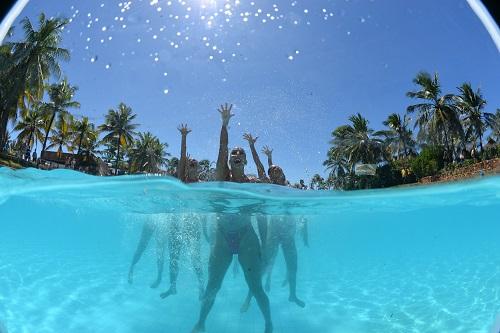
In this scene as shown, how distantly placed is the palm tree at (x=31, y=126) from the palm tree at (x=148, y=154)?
1010mm

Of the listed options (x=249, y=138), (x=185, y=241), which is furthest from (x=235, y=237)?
(x=185, y=241)

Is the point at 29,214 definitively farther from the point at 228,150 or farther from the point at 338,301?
the point at 228,150

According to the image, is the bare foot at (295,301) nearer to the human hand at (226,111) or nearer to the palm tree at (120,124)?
the human hand at (226,111)

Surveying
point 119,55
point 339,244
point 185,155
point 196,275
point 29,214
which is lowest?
point 339,244

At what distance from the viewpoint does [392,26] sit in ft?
10.6

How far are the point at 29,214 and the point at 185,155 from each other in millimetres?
14767

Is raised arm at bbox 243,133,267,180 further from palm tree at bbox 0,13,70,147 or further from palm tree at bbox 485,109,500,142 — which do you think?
palm tree at bbox 485,109,500,142

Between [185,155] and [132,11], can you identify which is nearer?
[132,11]

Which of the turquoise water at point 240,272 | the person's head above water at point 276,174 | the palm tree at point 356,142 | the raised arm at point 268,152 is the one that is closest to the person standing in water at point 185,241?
the turquoise water at point 240,272

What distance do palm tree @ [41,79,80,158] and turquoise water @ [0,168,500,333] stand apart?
1.85 metres

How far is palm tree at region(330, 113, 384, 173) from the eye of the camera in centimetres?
374

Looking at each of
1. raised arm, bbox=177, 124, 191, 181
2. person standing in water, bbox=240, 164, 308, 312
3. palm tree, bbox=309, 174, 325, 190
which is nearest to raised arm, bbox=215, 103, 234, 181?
raised arm, bbox=177, 124, 191, 181

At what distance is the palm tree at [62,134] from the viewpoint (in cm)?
365

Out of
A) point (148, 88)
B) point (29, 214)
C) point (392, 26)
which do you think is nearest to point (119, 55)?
point (148, 88)
